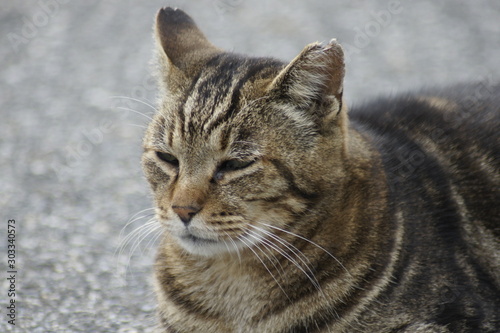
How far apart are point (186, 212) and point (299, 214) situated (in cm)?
46

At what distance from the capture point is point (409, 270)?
3029mm

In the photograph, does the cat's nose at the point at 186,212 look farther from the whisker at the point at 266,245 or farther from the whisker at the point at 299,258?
the whisker at the point at 299,258

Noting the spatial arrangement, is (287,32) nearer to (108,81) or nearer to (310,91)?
(108,81)

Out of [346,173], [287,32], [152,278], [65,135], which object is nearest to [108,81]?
[65,135]

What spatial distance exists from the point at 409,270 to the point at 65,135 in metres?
3.51

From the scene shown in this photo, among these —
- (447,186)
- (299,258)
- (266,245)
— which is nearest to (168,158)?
(266,245)

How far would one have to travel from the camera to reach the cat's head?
9.30 ft

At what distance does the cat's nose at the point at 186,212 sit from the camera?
2.79 m

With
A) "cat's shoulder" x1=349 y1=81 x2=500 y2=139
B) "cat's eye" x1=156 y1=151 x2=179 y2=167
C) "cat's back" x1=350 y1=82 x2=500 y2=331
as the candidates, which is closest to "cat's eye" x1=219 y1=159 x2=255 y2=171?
"cat's eye" x1=156 y1=151 x2=179 y2=167

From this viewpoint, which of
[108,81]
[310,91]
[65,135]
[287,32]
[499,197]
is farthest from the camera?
[287,32]

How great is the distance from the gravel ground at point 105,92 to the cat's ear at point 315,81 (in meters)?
1.43

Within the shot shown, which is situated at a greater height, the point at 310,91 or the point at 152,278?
the point at 310,91

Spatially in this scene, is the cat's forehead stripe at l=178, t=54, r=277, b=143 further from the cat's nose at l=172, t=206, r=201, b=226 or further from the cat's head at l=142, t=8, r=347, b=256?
the cat's nose at l=172, t=206, r=201, b=226

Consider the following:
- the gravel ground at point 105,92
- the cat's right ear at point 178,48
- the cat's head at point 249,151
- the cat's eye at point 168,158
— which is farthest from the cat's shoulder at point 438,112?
the gravel ground at point 105,92
